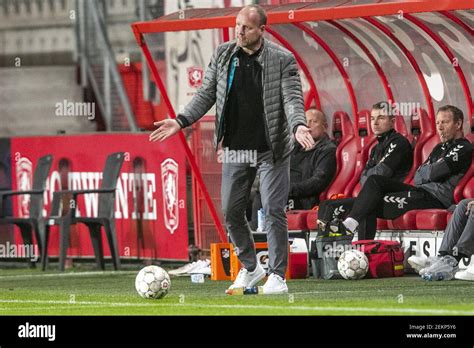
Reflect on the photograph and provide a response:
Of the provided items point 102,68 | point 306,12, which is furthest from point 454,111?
point 102,68

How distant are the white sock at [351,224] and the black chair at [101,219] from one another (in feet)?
11.8

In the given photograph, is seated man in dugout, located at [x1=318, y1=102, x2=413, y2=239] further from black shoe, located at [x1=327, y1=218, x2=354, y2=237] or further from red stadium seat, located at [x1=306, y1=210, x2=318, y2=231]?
black shoe, located at [x1=327, y1=218, x2=354, y2=237]

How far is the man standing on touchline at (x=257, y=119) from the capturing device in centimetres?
1116

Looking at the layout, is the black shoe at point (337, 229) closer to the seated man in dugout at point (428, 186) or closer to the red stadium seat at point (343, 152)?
the seated man in dugout at point (428, 186)

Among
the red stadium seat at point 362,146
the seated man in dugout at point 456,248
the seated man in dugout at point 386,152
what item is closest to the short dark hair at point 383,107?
the seated man in dugout at point 386,152

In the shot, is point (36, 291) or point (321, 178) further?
point (321, 178)

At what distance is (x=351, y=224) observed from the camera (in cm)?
1381

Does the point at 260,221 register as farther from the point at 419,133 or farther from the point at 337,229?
the point at 419,133
